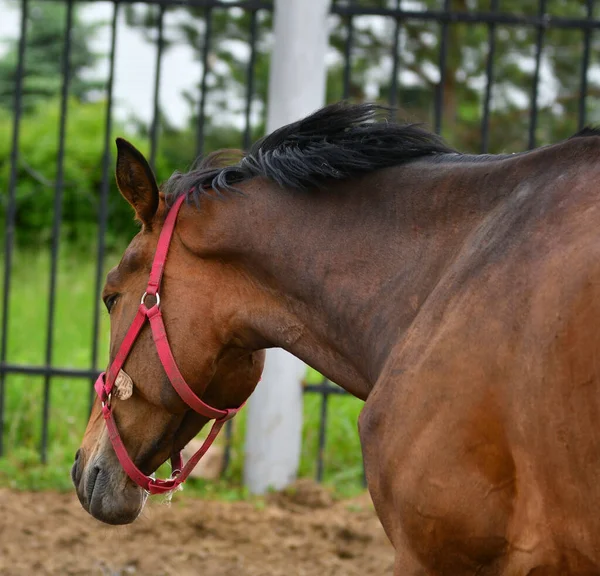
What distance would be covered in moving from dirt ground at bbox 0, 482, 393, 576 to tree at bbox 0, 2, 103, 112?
980cm

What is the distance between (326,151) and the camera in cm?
250

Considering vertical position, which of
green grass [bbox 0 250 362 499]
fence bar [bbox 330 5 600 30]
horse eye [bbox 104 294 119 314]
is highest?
fence bar [bbox 330 5 600 30]

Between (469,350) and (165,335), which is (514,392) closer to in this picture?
(469,350)

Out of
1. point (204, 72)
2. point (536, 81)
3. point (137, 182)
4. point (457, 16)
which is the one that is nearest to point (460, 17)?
point (457, 16)

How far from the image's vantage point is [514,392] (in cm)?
191

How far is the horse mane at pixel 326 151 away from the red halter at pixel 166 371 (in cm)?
15

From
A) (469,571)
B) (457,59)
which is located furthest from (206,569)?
(457,59)

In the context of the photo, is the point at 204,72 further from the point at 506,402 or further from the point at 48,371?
the point at 506,402

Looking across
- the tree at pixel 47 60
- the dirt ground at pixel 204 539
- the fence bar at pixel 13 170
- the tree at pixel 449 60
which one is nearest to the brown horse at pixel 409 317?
the dirt ground at pixel 204 539

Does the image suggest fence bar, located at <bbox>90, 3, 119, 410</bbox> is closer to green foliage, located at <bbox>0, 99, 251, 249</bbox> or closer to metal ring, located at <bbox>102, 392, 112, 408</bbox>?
metal ring, located at <bbox>102, 392, 112, 408</bbox>

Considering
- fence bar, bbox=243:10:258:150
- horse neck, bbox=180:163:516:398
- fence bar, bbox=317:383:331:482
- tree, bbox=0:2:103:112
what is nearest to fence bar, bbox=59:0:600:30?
fence bar, bbox=243:10:258:150

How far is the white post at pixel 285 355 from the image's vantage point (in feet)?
16.1

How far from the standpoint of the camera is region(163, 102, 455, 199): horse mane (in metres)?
2.48

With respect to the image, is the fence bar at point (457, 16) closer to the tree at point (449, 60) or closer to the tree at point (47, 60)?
the tree at point (449, 60)
